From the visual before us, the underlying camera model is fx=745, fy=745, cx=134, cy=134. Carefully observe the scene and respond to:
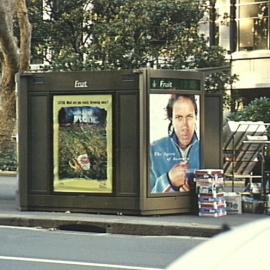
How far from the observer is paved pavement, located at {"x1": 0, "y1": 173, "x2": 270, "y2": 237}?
464 inches

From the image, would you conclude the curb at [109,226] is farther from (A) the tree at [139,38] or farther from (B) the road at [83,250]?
(A) the tree at [139,38]

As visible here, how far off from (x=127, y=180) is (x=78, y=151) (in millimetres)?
1117

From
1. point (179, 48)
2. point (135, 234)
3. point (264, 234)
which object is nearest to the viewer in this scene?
point (264, 234)

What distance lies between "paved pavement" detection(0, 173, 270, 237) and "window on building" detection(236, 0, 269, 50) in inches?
1001

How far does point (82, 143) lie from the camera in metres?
13.5

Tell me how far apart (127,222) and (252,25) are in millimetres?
27551

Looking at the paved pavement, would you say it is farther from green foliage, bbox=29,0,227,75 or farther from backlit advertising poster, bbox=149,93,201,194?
green foliage, bbox=29,0,227,75

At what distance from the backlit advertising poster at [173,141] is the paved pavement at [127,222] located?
632 millimetres

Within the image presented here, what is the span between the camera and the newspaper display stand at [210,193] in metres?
13.0

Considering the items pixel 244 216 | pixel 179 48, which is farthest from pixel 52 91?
pixel 179 48

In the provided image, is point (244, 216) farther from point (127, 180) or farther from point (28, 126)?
point (28, 126)

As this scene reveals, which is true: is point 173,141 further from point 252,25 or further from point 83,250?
point 252,25

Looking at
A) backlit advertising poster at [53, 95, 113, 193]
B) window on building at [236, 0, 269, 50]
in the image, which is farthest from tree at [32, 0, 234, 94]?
backlit advertising poster at [53, 95, 113, 193]

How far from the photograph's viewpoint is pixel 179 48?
28812mm
